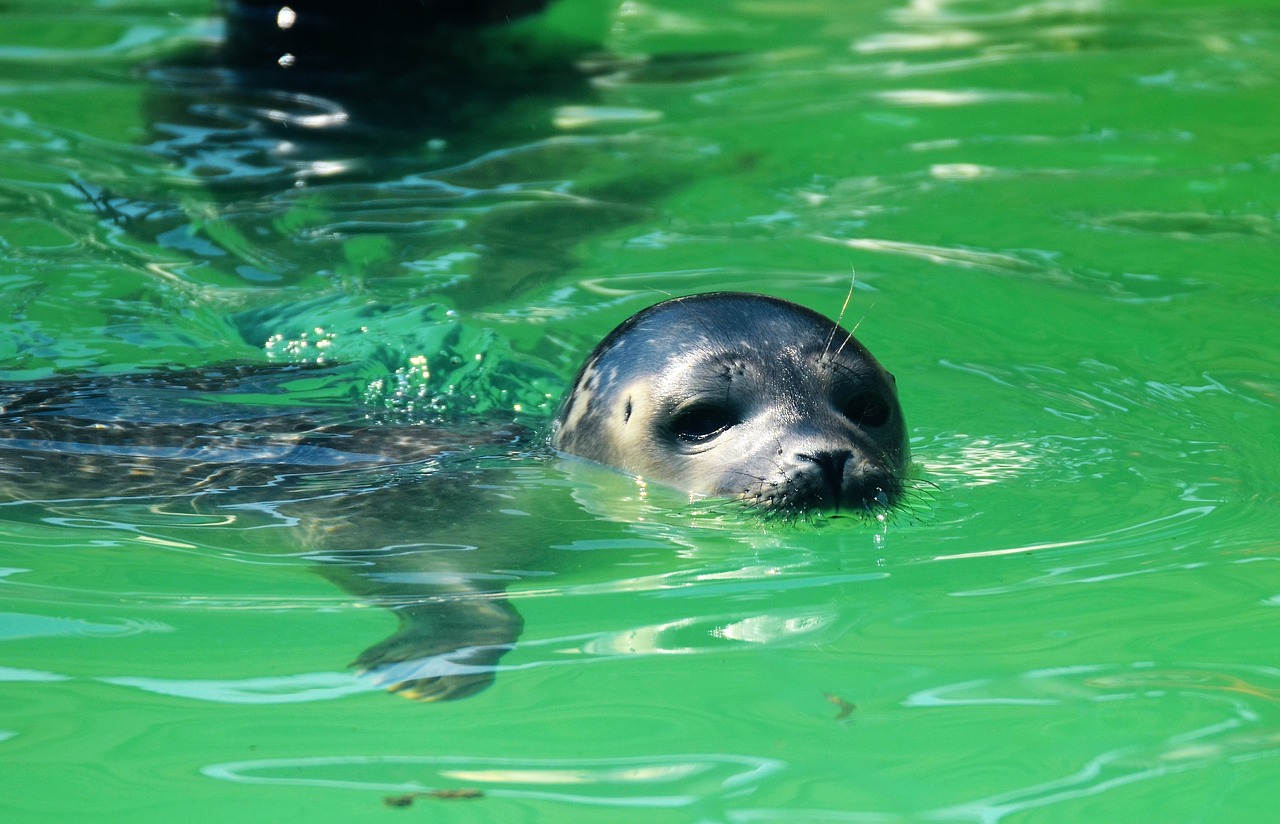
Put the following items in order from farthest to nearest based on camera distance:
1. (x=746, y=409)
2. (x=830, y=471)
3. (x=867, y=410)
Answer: (x=867, y=410) → (x=746, y=409) → (x=830, y=471)

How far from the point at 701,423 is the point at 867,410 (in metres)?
0.46

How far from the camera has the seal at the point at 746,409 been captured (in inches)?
137

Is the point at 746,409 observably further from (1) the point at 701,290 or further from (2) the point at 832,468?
(1) the point at 701,290

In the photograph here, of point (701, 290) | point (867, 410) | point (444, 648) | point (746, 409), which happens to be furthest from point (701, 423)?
point (701, 290)

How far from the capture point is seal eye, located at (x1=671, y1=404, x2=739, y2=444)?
3828 mm

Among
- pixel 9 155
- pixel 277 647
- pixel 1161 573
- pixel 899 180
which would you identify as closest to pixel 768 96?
pixel 899 180

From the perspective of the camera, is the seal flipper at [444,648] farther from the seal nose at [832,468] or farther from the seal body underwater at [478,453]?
the seal nose at [832,468]

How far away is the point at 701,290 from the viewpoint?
18.9ft

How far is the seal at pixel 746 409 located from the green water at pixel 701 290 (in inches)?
4.5

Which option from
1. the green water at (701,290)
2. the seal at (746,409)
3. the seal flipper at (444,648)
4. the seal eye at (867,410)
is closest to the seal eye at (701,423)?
the seal at (746,409)

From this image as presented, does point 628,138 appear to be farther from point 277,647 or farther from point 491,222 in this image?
point 277,647

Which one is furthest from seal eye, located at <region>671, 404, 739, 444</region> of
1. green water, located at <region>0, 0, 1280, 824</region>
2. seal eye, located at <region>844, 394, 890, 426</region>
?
seal eye, located at <region>844, 394, 890, 426</region>

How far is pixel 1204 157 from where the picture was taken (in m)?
7.29

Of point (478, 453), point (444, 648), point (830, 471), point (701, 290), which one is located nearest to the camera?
point (444, 648)
